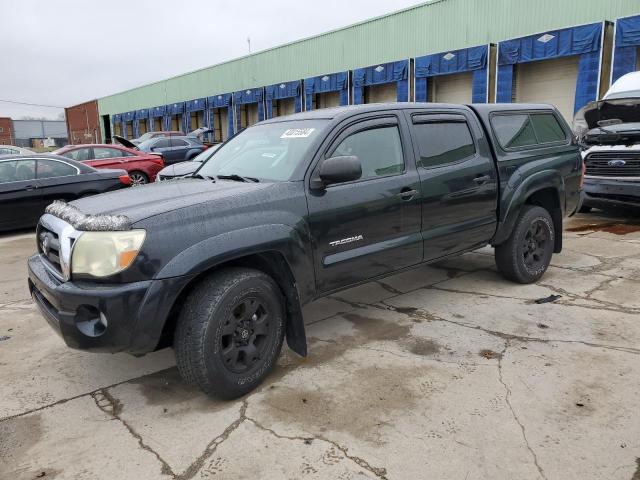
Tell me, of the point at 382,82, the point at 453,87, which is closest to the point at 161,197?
the point at 453,87

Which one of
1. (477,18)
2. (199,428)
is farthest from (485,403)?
(477,18)

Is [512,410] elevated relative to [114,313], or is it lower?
lower

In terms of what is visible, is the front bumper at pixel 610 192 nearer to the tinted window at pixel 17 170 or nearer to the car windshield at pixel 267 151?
the car windshield at pixel 267 151

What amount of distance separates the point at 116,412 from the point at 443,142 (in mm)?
3240

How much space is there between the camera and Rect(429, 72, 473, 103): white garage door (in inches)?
802

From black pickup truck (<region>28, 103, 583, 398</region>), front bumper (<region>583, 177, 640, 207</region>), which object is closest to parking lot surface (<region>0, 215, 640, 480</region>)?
black pickup truck (<region>28, 103, 583, 398</region>)

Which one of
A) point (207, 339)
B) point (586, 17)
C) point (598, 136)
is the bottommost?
point (207, 339)

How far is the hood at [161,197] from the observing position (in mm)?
2945

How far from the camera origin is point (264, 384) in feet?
10.8

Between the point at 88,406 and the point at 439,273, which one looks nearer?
the point at 88,406

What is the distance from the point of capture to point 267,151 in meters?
3.90

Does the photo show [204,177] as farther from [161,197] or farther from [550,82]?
[550,82]

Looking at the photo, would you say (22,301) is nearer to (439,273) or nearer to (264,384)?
(264,384)

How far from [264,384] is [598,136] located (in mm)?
7535
